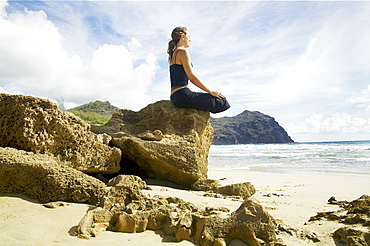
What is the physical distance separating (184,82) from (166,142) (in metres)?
1.17

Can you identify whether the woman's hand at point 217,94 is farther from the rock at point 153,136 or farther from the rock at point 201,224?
the rock at point 201,224

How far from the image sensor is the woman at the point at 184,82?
5035 mm

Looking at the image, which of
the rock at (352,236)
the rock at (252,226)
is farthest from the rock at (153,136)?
the rock at (352,236)

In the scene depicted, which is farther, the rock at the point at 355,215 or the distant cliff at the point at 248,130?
the distant cliff at the point at 248,130

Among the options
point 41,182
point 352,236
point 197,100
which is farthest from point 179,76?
point 352,236

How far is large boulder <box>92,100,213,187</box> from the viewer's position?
15.0ft

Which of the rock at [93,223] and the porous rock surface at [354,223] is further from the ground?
A: the rock at [93,223]

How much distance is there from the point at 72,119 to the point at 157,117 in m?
1.96

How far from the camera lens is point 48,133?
3.58 m

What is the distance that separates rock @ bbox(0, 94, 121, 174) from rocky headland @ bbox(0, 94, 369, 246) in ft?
0.04

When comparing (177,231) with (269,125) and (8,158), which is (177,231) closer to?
(8,158)

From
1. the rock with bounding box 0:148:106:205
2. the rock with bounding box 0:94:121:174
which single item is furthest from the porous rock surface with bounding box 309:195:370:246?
the rock with bounding box 0:94:121:174

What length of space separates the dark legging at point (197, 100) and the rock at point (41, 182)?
254 cm

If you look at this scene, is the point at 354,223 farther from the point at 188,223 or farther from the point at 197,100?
the point at 197,100
